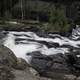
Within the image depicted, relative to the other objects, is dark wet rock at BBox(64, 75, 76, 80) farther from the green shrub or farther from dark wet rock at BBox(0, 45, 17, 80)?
the green shrub

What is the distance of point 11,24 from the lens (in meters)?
21.4

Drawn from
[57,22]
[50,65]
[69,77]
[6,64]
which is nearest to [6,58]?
[6,64]

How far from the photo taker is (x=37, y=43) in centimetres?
1541

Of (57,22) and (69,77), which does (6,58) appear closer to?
(69,77)

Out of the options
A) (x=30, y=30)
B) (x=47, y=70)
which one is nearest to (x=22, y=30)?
(x=30, y=30)

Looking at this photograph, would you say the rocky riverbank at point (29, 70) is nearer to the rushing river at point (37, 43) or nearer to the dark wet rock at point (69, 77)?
the dark wet rock at point (69, 77)

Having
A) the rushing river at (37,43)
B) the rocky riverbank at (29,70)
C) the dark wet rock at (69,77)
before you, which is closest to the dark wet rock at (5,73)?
the rocky riverbank at (29,70)

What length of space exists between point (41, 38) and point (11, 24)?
16.0ft

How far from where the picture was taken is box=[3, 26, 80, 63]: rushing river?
13.6 metres

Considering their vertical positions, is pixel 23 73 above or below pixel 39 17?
above

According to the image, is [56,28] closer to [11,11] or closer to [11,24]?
[11,24]

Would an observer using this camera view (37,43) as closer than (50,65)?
No

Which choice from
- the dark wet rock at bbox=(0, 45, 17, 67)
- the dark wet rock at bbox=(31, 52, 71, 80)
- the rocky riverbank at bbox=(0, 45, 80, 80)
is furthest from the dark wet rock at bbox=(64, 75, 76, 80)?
the dark wet rock at bbox=(0, 45, 17, 67)

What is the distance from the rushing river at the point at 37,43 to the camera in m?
13.6
